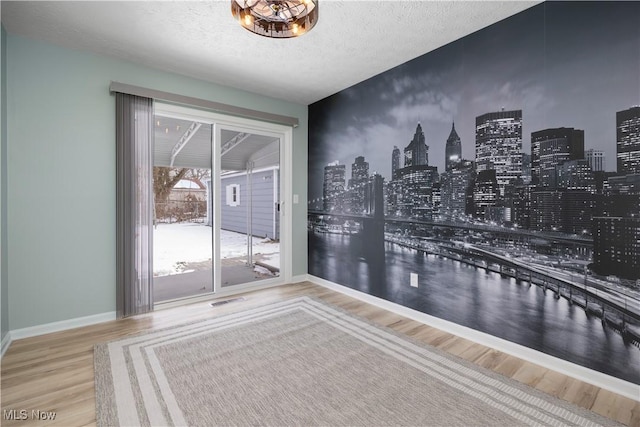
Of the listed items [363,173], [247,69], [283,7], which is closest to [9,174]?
[247,69]

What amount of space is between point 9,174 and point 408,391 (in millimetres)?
3599

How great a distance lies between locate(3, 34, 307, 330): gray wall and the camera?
8.43ft

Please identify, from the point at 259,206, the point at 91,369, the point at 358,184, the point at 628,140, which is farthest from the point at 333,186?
the point at 91,369

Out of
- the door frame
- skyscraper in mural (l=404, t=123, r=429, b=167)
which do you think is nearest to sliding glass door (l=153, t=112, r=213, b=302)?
the door frame

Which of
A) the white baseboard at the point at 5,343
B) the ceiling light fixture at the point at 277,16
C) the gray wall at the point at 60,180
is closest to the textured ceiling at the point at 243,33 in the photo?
the gray wall at the point at 60,180

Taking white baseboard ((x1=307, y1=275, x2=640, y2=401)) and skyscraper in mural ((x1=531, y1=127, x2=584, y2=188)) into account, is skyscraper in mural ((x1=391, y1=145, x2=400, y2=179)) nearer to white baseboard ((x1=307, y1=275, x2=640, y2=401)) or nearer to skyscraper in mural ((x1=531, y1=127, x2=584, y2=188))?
skyscraper in mural ((x1=531, y1=127, x2=584, y2=188))

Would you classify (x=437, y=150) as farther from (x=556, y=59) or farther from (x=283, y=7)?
(x=283, y=7)

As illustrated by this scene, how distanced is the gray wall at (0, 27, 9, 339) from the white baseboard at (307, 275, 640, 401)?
3.42 m

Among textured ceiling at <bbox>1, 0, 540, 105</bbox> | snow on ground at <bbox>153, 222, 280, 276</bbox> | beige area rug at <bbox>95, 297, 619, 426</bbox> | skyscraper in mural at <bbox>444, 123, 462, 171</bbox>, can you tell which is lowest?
beige area rug at <bbox>95, 297, 619, 426</bbox>

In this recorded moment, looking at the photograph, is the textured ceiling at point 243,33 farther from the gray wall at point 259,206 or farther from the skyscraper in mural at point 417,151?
the gray wall at point 259,206

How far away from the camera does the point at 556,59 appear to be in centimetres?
213

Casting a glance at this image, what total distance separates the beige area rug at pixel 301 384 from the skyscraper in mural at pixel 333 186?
1864mm

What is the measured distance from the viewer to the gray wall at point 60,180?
101 inches

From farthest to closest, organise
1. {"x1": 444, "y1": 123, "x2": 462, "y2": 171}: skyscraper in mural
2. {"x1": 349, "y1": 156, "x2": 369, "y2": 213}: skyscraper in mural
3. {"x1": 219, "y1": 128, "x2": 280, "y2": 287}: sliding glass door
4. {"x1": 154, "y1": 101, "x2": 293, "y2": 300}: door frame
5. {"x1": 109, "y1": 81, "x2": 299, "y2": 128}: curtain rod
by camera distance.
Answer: {"x1": 219, "y1": 128, "x2": 280, "y2": 287}: sliding glass door
{"x1": 349, "y1": 156, "x2": 369, "y2": 213}: skyscraper in mural
{"x1": 154, "y1": 101, "x2": 293, "y2": 300}: door frame
{"x1": 109, "y1": 81, "x2": 299, "y2": 128}: curtain rod
{"x1": 444, "y1": 123, "x2": 462, "y2": 171}: skyscraper in mural
